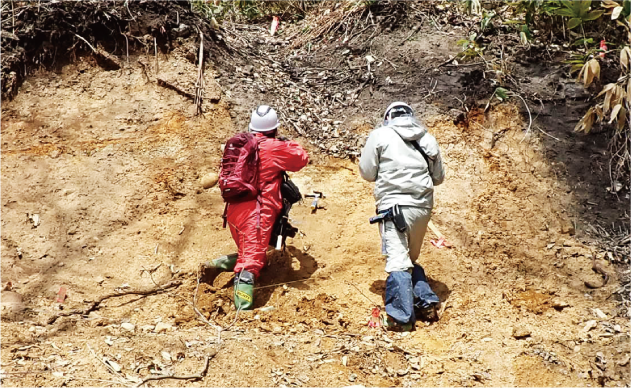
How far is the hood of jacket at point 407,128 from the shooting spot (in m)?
4.42

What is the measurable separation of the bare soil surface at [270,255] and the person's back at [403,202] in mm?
257

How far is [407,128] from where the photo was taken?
4.45 metres

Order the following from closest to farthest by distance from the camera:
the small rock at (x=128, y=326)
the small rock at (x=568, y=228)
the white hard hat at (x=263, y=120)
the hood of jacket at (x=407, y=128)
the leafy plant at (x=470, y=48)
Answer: the small rock at (x=128, y=326), the hood of jacket at (x=407, y=128), the white hard hat at (x=263, y=120), the small rock at (x=568, y=228), the leafy plant at (x=470, y=48)

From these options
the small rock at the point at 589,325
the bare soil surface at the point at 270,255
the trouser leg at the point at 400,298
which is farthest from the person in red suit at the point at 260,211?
the small rock at the point at 589,325

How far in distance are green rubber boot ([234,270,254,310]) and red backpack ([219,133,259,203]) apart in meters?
0.56

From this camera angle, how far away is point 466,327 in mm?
4242

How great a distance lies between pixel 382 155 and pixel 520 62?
10.6ft

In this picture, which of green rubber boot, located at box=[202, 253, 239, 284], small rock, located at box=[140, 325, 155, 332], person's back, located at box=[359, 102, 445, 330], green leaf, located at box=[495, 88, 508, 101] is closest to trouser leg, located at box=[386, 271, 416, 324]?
person's back, located at box=[359, 102, 445, 330]

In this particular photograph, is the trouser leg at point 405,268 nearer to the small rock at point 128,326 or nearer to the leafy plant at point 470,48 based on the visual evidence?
the small rock at point 128,326

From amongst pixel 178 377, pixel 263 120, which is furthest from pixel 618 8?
pixel 178 377

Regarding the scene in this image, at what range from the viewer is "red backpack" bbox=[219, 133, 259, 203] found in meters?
4.46

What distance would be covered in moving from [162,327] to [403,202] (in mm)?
1848

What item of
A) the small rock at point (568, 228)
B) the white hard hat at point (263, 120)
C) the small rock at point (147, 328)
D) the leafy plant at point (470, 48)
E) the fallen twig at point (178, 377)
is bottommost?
the small rock at point (568, 228)

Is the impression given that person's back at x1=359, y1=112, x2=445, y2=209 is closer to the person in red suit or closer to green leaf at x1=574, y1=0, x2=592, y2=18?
the person in red suit
